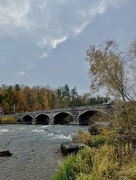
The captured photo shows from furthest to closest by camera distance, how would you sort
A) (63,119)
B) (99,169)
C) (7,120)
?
(63,119), (7,120), (99,169)

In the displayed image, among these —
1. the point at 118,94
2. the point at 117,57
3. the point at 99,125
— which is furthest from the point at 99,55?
the point at 99,125

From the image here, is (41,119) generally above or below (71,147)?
above

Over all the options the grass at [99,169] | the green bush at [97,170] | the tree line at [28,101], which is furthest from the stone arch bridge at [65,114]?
the green bush at [97,170]

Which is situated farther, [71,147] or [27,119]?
[27,119]

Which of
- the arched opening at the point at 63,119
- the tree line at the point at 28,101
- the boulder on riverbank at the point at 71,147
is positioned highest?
the tree line at the point at 28,101

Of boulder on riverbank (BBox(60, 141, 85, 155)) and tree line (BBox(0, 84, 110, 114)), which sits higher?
tree line (BBox(0, 84, 110, 114))

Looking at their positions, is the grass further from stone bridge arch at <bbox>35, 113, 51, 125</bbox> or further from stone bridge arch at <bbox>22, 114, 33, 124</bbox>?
stone bridge arch at <bbox>22, 114, 33, 124</bbox>

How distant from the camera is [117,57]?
19.8m

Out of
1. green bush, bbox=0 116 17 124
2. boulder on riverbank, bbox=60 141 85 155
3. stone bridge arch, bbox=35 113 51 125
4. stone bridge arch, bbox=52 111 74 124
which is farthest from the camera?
stone bridge arch, bbox=35 113 51 125

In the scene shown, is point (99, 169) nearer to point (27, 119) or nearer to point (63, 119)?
point (63, 119)

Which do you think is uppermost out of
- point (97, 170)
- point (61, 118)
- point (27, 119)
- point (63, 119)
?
point (27, 119)

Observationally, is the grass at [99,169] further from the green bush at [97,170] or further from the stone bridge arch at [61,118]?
the stone bridge arch at [61,118]

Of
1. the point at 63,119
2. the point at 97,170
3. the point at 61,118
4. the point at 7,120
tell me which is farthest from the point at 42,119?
the point at 97,170

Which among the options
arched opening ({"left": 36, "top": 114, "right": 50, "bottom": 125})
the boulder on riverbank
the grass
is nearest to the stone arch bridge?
arched opening ({"left": 36, "top": 114, "right": 50, "bottom": 125})
